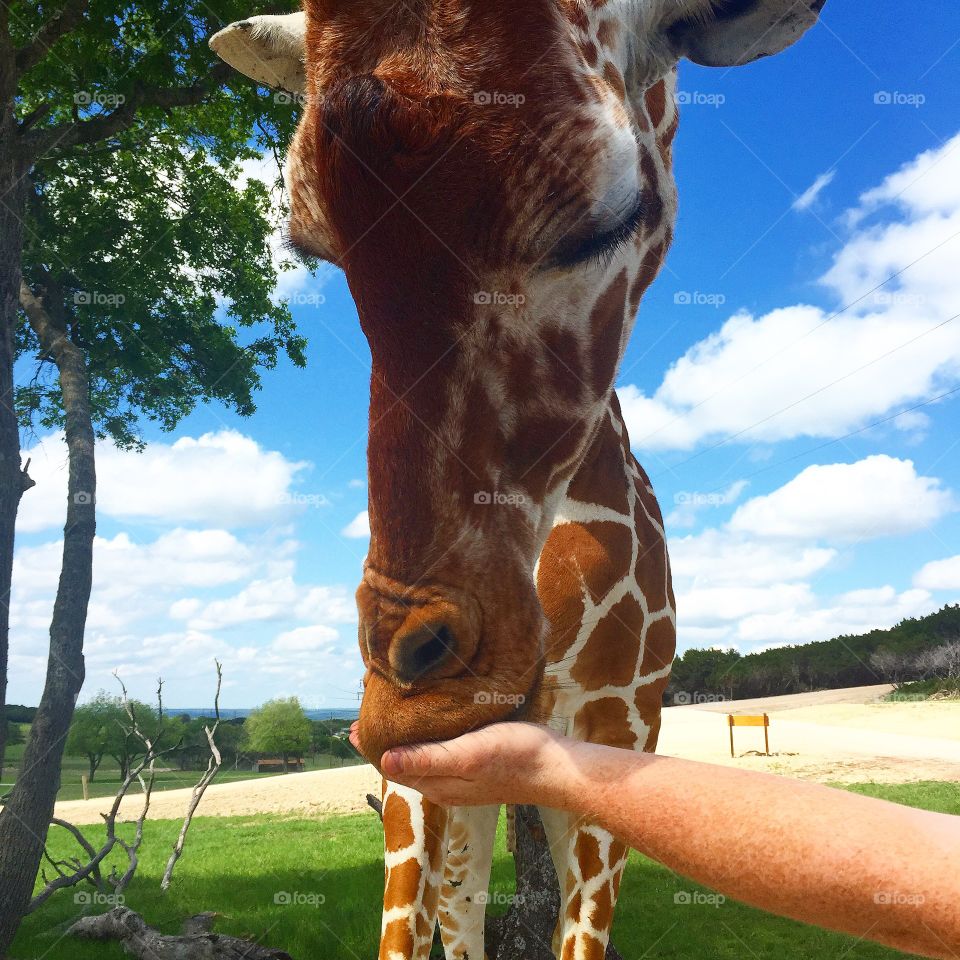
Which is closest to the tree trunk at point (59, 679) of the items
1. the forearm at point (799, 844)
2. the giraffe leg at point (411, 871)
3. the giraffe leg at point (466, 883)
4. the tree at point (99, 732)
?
the giraffe leg at point (466, 883)

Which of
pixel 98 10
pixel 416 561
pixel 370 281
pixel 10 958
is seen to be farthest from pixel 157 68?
pixel 10 958

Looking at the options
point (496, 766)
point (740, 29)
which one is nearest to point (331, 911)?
point (496, 766)

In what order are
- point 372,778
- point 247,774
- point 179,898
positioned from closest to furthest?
point 179,898, point 372,778, point 247,774

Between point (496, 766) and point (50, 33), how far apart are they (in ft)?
22.7

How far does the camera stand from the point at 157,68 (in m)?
6.88

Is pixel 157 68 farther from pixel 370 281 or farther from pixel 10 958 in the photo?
pixel 10 958

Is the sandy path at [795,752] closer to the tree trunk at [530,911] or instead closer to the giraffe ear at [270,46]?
the tree trunk at [530,911]

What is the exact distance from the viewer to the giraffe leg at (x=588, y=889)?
293 cm

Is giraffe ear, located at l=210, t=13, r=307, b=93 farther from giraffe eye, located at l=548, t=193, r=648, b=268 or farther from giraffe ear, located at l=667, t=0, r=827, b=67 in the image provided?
giraffe eye, located at l=548, t=193, r=648, b=268

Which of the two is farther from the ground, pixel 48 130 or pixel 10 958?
pixel 48 130

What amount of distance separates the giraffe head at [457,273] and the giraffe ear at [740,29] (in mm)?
421

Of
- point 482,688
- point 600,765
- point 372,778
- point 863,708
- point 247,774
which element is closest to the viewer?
point 600,765

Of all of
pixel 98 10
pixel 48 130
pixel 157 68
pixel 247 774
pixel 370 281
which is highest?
pixel 98 10

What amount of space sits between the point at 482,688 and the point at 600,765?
0.41 metres
